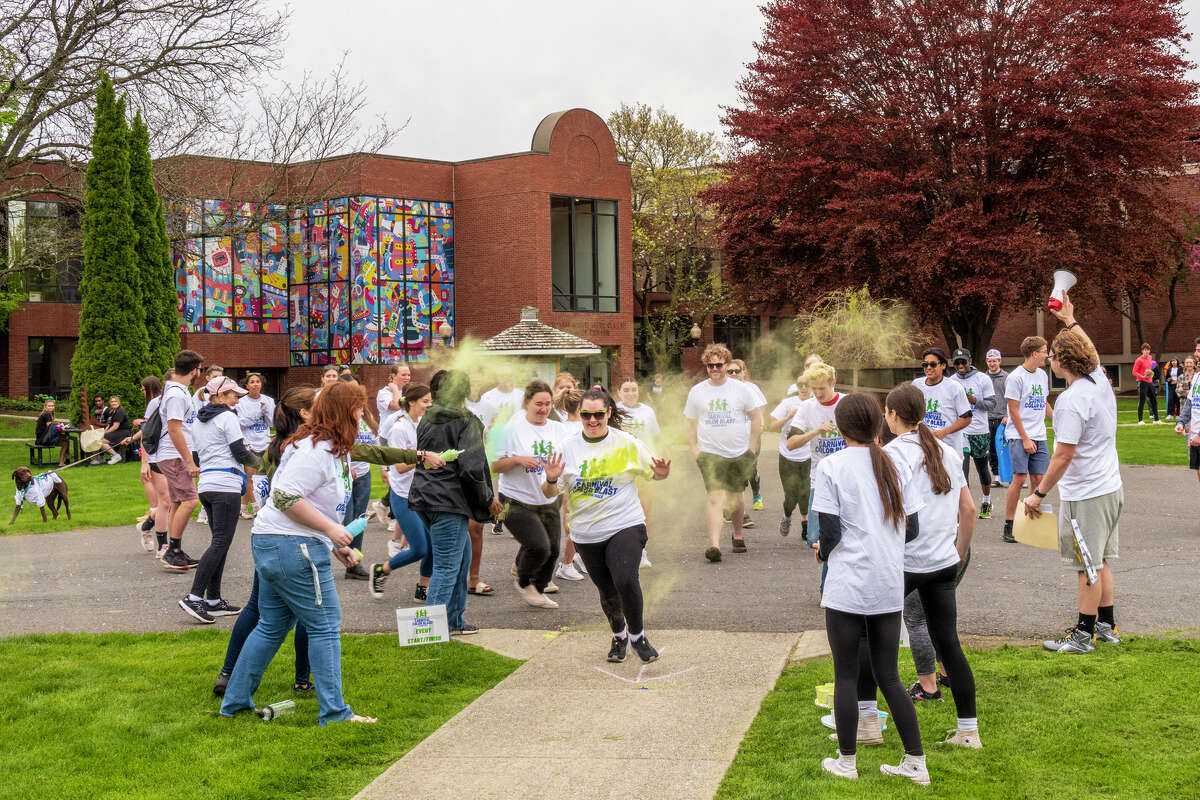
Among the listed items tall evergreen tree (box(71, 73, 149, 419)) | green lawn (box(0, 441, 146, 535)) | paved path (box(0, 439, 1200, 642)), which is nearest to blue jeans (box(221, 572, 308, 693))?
paved path (box(0, 439, 1200, 642))

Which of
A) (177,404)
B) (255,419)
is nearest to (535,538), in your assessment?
(177,404)

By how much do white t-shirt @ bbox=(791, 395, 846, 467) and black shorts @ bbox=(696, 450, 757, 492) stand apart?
73cm

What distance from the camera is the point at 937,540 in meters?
4.86

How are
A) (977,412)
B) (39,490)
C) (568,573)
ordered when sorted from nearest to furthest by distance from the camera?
(568,573)
(977,412)
(39,490)

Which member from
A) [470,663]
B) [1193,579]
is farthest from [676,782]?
[1193,579]

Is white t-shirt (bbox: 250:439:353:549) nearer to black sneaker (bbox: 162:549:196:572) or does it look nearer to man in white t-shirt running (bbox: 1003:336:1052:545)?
black sneaker (bbox: 162:549:196:572)

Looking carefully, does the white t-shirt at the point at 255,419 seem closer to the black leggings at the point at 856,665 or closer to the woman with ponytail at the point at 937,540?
the woman with ponytail at the point at 937,540

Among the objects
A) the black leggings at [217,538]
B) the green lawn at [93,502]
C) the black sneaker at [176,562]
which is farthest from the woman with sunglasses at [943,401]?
the green lawn at [93,502]

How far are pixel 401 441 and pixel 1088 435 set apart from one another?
503 centimetres

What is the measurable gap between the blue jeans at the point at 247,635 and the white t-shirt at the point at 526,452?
2.30m

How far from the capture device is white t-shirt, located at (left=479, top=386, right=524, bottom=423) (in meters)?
10.7

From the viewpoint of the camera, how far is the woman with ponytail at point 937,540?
4762mm

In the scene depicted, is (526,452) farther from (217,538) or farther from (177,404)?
(177,404)

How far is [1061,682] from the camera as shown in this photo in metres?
5.72
